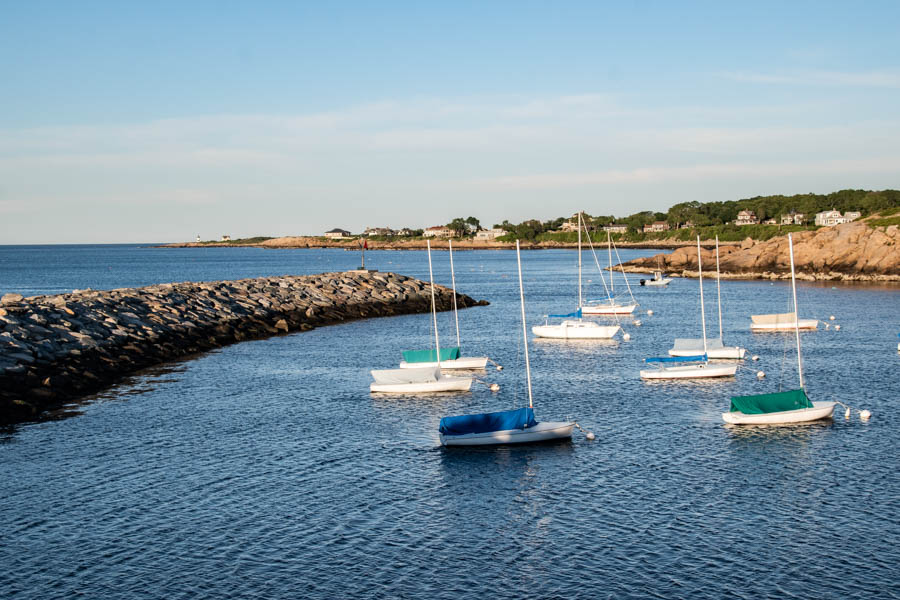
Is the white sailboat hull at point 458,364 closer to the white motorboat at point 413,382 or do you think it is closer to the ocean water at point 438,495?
the ocean water at point 438,495

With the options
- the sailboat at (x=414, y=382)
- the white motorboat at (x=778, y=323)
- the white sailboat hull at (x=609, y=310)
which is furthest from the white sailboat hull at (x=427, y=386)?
the white sailboat hull at (x=609, y=310)

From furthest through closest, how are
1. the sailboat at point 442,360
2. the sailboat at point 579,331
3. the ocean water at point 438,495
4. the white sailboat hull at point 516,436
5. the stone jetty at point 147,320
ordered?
the sailboat at point 579,331 < the sailboat at point 442,360 < the stone jetty at point 147,320 < the white sailboat hull at point 516,436 < the ocean water at point 438,495

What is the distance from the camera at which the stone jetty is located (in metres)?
44.9

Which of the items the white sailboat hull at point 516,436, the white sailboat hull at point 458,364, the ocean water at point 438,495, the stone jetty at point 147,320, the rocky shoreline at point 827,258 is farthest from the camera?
the rocky shoreline at point 827,258

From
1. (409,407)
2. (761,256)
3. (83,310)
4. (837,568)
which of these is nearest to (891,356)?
(409,407)

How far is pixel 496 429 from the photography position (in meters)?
34.4

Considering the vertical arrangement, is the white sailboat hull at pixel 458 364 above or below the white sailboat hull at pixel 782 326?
above

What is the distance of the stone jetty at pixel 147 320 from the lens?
4491 centimetres

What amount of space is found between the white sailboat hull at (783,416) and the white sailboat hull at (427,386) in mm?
14515

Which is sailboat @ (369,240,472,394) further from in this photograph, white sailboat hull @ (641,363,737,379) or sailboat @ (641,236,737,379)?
sailboat @ (641,236,737,379)

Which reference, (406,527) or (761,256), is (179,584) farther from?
(761,256)

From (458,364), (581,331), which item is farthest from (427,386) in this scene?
(581,331)

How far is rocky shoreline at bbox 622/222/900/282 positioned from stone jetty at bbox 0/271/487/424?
199 feet

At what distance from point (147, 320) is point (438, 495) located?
1686 inches
